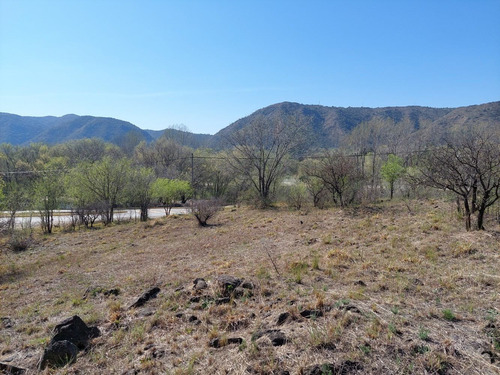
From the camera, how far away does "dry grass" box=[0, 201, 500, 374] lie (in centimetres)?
313

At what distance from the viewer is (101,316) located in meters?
5.06

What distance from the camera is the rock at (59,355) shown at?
364cm

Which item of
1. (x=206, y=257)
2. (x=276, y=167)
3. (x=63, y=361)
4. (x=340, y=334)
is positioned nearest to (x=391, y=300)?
(x=340, y=334)

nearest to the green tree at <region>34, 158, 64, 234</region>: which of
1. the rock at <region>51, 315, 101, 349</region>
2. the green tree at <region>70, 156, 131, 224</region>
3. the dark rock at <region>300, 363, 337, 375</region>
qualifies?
the green tree at <region>70, 156, 131, 224</region>

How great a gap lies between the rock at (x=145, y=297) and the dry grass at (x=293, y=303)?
19cm

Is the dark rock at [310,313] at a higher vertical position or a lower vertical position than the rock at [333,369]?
lower

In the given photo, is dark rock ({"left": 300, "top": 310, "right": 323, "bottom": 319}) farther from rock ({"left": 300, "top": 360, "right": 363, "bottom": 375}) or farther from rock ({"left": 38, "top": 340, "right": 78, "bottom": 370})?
rock ({"left": 38, "top": 340, "right": 78, "bottom": 370})

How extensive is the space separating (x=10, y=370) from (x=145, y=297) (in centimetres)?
222

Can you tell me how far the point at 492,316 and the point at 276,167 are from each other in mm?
18291

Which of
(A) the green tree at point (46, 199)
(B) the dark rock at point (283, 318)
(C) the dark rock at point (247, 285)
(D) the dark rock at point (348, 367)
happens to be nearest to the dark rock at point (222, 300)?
(C) the dark rock at point (247, 285)

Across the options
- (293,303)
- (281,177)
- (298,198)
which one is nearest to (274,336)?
(293,303)

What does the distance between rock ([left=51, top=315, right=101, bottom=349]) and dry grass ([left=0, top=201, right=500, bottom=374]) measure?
0.57ft

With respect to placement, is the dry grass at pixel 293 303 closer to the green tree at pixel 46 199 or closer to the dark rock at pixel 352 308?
the dark rock at pixel 352 308

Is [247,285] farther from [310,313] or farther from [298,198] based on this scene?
[298,198]
